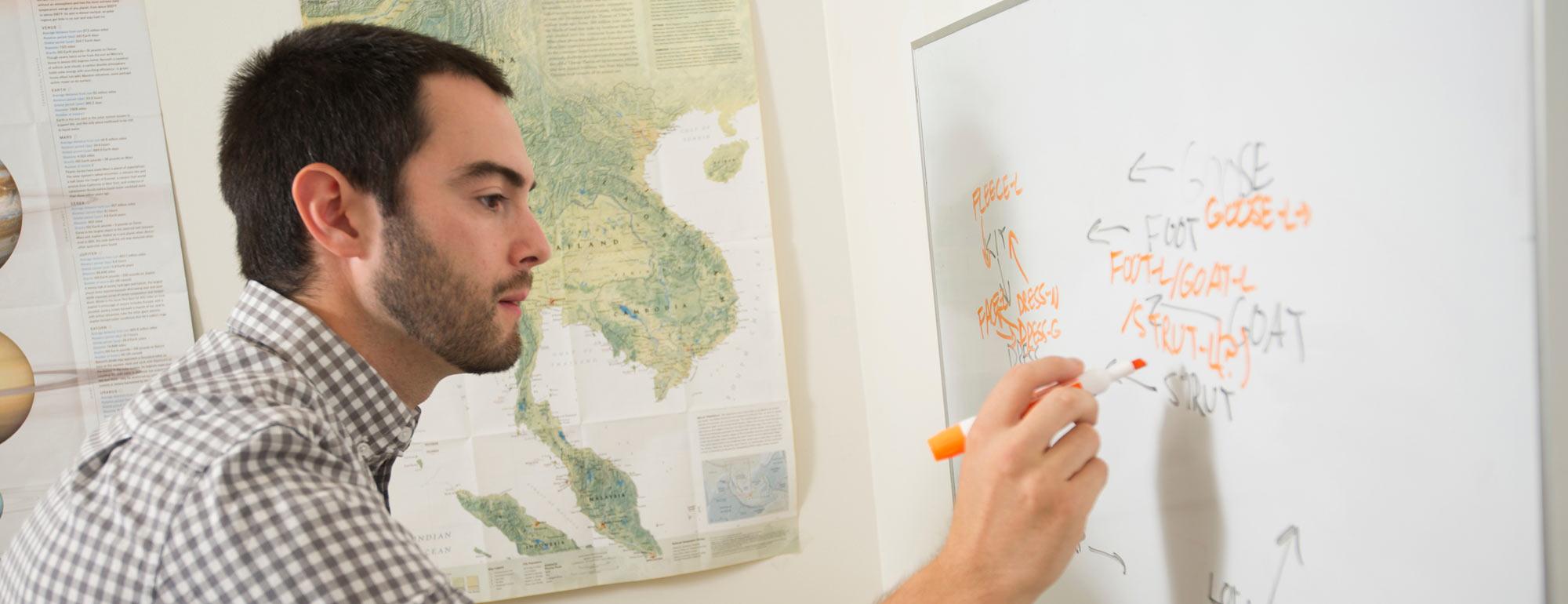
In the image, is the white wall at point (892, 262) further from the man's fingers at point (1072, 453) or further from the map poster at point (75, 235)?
the map poster at point (75, 235)

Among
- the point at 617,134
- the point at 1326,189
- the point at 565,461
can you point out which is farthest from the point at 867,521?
the point at 1326,189

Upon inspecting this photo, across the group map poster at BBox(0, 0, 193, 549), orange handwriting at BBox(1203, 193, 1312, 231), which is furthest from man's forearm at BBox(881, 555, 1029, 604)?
map poster at BBox(0, 0, 193, 549)

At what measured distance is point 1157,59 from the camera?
0.72 metres

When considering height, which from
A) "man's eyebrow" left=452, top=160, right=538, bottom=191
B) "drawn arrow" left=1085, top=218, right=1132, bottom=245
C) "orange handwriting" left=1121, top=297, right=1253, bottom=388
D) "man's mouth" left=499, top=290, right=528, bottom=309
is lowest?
"orange handwriting" left=1121, top=297, right=1253, bottom=388

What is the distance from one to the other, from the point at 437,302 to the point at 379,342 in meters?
Answer: 0.06

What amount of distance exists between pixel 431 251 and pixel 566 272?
0.56m

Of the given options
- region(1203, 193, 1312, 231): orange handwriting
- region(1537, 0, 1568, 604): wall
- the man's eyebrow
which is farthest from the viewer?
the man's eyebrow

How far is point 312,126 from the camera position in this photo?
2.69ft

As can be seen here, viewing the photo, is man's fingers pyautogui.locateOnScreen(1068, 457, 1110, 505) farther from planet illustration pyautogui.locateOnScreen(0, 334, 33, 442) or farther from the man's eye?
planet illustration pyautogui.locateOnScreen(0, 334, 33, 442)

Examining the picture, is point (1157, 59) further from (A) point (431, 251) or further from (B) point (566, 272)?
(B) point (566, 272)

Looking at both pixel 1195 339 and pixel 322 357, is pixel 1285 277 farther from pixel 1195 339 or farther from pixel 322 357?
pixel 322 357

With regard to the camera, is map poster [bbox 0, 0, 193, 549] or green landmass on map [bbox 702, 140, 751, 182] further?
green landmass on map [bbox 702, 140, 751, 182]

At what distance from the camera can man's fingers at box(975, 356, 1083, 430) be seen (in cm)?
68

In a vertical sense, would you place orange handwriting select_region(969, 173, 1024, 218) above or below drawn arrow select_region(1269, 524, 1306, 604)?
above
